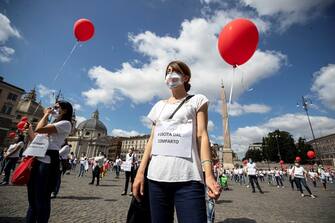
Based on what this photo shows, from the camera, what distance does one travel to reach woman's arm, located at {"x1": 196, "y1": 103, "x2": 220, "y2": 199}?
4.97 feet

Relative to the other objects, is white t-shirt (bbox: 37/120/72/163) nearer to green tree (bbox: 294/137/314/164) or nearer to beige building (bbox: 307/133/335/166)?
green tree (bbox: 294/137/314/164)

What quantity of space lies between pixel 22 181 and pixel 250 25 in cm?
466

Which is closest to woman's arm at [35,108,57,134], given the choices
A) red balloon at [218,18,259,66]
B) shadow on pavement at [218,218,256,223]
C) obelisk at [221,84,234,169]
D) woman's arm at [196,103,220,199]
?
woman's arm at [196,103,220,199]

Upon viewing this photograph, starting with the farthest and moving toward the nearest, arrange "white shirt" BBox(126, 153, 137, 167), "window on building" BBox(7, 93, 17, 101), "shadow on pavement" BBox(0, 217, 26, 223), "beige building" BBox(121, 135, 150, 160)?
1. "beige building" BBox(121, 135, 150, 160)
2. "window on building" BBox(7, 93, 17, 101)
3. "white shirt" BBox(126, 153, 137, 167)
4. "shadow on pavement" BBox(0, 217, 26, 223)

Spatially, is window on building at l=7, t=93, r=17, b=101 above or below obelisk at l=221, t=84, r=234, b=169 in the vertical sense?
above

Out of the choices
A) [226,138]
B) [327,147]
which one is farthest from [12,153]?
[327,147]

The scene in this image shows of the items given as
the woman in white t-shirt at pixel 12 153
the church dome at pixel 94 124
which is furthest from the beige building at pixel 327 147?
the church dome at pixel 94 124

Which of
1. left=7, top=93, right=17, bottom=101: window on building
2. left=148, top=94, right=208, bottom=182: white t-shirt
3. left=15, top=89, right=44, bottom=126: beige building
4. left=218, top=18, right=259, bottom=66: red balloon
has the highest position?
left=15, top=89, right=44, bottom=126: beige building

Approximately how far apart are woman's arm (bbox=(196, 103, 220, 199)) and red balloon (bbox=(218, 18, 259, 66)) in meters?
2.68

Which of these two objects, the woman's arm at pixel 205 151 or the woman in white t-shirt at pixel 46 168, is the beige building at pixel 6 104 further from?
the woman's arm at pixel 205 151

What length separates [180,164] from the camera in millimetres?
1619

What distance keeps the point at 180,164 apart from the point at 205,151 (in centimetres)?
25

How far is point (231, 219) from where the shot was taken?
5.36 m

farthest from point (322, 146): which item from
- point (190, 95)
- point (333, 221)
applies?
point (190, 95)
